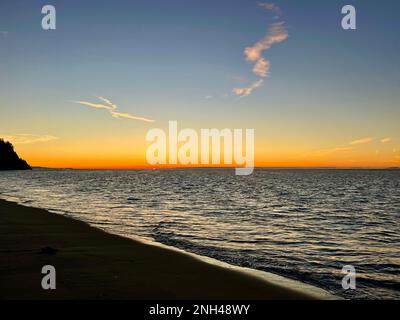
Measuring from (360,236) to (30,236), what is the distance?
16.7 metres

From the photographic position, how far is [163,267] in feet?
36.6

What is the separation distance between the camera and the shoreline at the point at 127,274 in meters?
8.45

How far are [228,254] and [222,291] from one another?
501 centimetres

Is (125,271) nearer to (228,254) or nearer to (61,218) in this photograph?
(228,254)

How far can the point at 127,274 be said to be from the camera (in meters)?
9.98

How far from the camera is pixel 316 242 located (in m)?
16.9

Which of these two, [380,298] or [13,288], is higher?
[13,288]

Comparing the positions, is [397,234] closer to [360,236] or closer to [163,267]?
[360,236]

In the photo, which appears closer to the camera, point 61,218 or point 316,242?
point 316,242

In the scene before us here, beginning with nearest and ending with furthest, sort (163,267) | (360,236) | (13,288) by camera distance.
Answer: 1. (13,288)
2. (163,267)
3. (360,236)

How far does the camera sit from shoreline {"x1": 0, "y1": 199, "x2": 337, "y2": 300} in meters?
8.45

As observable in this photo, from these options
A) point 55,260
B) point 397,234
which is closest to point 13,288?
point 55,260
